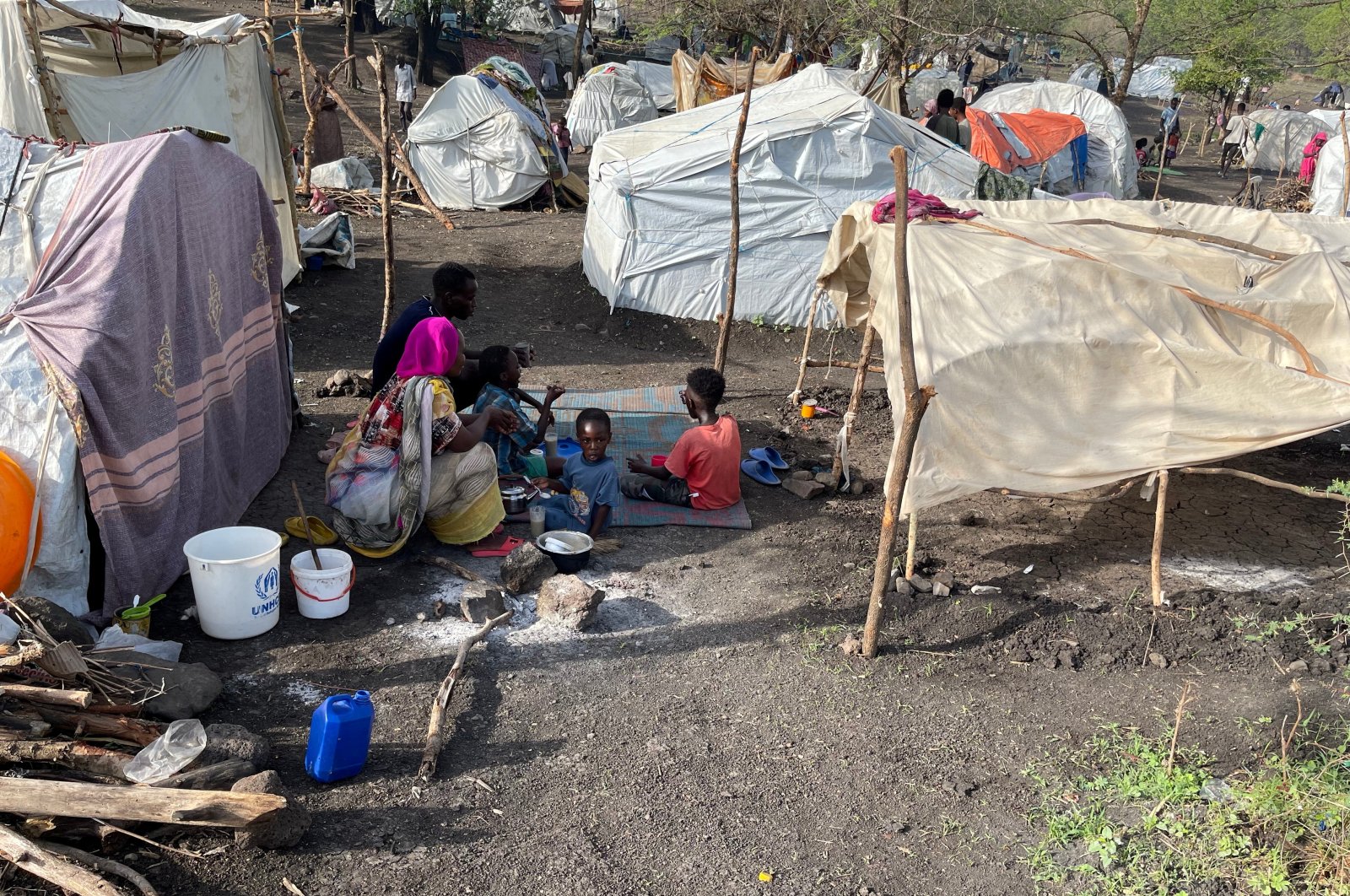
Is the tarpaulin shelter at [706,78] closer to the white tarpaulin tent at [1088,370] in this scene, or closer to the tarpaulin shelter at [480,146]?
the tarpaulin shelter at [480,146]

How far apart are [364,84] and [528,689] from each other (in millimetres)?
22144

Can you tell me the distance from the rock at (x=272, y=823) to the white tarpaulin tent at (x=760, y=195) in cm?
719

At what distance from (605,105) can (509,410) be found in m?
16.6

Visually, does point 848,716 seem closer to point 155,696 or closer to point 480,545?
point 480,545

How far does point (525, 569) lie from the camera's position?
4820 millimetres

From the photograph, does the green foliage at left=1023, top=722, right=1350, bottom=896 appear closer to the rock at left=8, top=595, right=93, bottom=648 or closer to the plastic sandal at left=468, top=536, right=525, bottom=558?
the plastic sandal at left=468, top=536, right=525, bottom=558

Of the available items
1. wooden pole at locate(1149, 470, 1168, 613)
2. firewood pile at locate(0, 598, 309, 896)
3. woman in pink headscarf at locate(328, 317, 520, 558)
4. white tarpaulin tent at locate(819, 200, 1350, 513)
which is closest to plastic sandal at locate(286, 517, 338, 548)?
woman in pink headscarf at locate(328, 317, 520, 558)

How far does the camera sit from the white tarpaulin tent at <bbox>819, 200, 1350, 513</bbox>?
15.4 ft

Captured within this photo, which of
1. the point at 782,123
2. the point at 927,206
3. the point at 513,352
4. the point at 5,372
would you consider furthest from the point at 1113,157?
the point at 5,372

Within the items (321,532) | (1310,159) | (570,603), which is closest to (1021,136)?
(1310,159)

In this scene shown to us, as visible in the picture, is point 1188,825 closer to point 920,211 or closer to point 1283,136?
point 920,211

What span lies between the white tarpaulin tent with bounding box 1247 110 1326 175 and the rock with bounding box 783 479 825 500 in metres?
20.8

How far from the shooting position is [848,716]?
4.10 meters

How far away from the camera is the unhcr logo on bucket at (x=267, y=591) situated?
4.25 m
